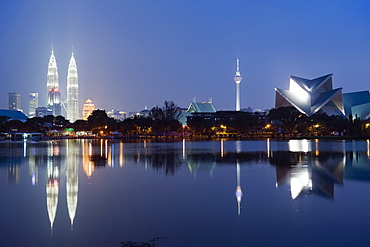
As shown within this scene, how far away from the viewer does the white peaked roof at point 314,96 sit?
72.7 metres

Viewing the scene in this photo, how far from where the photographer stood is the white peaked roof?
72.7 m

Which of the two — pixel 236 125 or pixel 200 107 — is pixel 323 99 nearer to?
pixel 236 125

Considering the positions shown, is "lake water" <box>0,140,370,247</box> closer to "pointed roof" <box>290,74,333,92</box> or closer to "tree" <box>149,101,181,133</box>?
"tree" <box>149,101,181,133</box>

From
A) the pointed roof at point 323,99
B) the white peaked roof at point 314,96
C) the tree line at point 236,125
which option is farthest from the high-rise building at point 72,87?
the pointed roof at point 323,99

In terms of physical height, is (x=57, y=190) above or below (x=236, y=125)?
below

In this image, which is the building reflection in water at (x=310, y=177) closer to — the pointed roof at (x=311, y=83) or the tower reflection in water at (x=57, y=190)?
the tower reflection in water at (x=57, y=190)

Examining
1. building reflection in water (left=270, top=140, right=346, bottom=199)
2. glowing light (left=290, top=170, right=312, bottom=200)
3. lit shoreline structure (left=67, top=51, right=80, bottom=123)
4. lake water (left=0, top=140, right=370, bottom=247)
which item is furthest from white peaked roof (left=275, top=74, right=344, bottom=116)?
lit shoreline structure (left=67, top=51, right=80, bottom=123)

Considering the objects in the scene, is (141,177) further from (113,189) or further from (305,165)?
(305,165)

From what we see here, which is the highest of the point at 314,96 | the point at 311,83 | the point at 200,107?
the point at 311,83

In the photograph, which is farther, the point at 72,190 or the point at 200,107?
the point at 200,107

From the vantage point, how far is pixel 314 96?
75.2 m

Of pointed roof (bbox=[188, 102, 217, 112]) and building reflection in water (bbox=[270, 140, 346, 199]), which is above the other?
pointed roof (bbox=[188, 102, 217, 112])

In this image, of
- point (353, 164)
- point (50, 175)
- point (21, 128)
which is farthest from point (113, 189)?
point (21, 128)

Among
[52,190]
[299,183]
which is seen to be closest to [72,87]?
[52,190]
